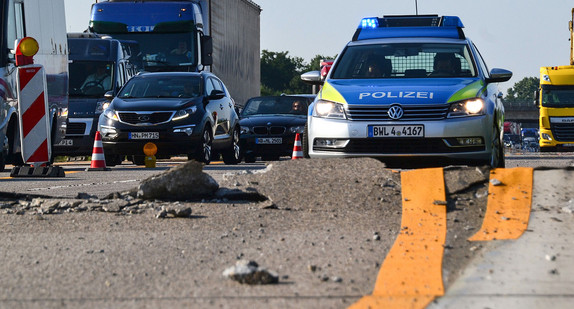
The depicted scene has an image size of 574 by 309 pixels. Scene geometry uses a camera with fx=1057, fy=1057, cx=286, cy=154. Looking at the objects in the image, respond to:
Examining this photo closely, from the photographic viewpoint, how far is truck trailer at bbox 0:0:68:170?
1441 centimetres

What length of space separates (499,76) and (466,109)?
122cm

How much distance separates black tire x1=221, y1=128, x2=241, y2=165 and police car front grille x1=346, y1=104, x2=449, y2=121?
1045 cm

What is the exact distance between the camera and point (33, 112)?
13.5 m

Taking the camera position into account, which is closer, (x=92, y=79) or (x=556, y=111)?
(x=92, y=79)

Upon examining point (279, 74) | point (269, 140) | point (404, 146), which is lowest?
point (279, 74)

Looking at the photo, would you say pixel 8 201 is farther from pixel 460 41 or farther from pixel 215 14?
pixel 215 14

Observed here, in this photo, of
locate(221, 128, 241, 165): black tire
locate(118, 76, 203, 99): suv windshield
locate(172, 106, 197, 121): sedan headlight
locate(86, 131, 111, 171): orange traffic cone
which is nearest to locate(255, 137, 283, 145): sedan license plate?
locate(221, 128, 241, 165): black tire

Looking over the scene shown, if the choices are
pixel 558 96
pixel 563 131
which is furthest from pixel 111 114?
pixel 558 96

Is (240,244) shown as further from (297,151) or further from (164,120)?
(297,151)

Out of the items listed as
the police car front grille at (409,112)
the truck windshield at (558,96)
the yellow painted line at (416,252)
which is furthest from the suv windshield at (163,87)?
the truck windshield at (558,96)

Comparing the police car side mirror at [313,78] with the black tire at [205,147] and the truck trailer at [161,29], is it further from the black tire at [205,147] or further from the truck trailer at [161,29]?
the truck trailer at [161,29]

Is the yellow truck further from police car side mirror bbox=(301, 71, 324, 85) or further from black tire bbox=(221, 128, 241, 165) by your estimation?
police car side mirror bbox=(301, 71, 324, 85)

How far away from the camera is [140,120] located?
57.6ft

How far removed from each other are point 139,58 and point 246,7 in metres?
11.2
